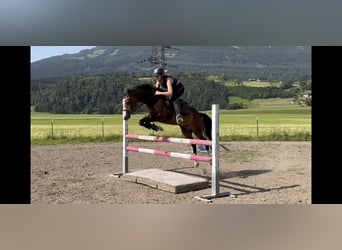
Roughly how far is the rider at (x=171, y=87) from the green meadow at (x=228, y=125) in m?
1.33

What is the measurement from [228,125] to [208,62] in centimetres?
115

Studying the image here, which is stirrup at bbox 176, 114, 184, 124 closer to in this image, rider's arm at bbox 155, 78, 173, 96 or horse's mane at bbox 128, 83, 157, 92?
rider's arm at bbox 155, 78, 173, 96

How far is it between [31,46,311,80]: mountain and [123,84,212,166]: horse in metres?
1.28

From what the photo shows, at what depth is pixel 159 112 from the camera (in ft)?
18.9

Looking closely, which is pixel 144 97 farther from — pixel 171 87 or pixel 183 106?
pixel 183 106

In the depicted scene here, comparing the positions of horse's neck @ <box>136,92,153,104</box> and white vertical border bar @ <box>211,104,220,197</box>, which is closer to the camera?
white vertical border bar @ <box>211,104,220,197</box>

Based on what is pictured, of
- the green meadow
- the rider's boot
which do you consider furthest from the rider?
the green meadow

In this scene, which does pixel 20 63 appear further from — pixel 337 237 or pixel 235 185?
pixel 337 237

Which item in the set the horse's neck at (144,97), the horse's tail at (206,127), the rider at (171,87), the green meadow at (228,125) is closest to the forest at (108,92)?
the green meadow at (228,125)

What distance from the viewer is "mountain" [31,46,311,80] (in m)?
7.05
